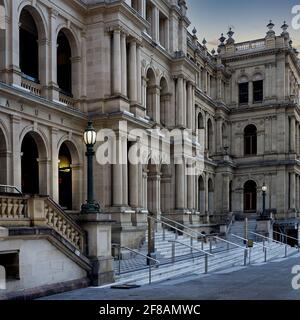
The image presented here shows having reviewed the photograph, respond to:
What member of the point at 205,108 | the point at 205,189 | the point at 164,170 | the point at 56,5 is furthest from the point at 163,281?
the point at 205,108

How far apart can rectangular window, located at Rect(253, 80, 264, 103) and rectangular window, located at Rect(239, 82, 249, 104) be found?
67 centimetres

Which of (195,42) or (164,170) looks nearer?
(164,170)

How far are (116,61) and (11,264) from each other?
13707 millimetres

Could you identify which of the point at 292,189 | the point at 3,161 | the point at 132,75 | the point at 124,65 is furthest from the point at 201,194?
the point at 3,161

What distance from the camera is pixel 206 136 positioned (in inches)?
1750

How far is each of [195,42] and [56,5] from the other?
2197 cm

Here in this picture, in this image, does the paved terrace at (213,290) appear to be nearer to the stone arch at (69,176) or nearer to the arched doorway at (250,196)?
the stone arch at (69,176)

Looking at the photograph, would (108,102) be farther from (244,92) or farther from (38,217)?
(244,92)

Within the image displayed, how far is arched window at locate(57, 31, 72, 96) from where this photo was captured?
24656 millimetres

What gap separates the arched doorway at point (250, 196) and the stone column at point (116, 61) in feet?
88.2

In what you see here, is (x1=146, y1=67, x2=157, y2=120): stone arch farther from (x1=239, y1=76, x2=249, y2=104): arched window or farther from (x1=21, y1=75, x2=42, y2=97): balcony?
(x1=239, y1=76, x2=249, y2=104): arched window

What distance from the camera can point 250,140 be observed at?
1923 inches

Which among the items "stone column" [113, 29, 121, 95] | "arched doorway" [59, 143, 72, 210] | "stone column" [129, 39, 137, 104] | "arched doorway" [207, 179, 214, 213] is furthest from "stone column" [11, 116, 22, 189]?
"arched doorway" [207, 179, 214, 213]
